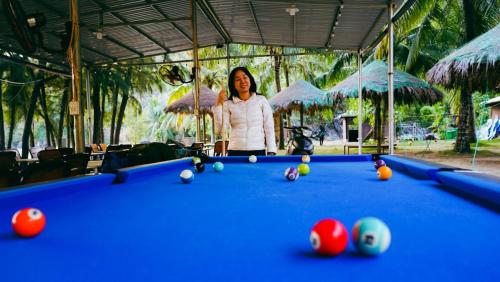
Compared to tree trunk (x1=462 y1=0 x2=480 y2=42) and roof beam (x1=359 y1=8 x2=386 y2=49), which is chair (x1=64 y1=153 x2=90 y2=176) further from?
tree trunk (x1=462 y1=0 x2=480 y2=42)

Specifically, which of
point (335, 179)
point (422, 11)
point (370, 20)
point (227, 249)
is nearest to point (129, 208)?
point (227, 249)

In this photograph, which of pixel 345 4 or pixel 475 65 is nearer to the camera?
pixel 345 4

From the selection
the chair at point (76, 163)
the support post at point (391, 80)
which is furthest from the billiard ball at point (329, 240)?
the support post at point (391, 80)

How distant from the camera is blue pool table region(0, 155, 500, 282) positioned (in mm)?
900

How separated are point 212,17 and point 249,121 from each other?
5.59 m

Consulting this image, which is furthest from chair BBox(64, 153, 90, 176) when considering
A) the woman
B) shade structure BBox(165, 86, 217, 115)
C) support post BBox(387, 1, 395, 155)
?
shade structure BBox(165, 86, 217, 115)

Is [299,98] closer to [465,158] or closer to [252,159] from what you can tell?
[465,158]

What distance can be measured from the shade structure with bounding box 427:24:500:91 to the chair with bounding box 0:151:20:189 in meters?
8.78

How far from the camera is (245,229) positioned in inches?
50.8

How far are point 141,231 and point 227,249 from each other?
0.42m

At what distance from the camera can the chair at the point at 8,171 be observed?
4340 mm

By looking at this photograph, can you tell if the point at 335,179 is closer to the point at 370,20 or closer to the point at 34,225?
the point at 34,225

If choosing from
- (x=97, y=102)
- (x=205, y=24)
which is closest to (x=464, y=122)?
(x=205, y=24)

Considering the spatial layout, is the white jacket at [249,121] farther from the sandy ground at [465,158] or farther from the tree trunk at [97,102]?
the tree trunk at [97,102]
